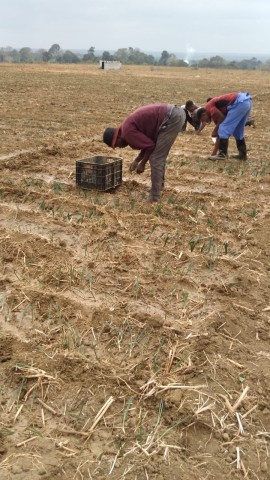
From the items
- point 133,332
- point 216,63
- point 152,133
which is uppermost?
point 152,133

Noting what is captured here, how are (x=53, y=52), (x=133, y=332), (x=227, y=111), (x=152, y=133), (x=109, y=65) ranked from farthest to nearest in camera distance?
(x=53, y=52) → (x=109, y=65) → (x=227, y=111) → (x=152, y=133) → (x=133, y=332)

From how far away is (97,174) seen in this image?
6375mm

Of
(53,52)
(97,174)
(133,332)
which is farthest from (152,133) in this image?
(53,52)

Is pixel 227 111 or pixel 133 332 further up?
pixel 227 111

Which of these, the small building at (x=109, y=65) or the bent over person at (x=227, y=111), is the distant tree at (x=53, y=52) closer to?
the small building at (x=109, y=65)

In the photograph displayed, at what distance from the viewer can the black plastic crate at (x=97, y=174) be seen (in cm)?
635

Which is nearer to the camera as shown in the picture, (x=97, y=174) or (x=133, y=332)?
(x=133, y=332)

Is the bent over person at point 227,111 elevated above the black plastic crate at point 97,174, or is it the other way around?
the bent over person at point 227,111

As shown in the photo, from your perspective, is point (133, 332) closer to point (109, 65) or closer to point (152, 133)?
point (152, 133)

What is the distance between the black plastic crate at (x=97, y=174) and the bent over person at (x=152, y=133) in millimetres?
430

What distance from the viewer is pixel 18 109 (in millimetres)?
13797

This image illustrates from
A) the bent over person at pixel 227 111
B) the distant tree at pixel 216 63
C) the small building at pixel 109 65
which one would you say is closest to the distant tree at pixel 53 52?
the distant tree at pixel 216 63

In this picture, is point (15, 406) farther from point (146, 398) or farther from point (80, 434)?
point (146, 398)

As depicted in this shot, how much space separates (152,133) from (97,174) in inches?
35.0
